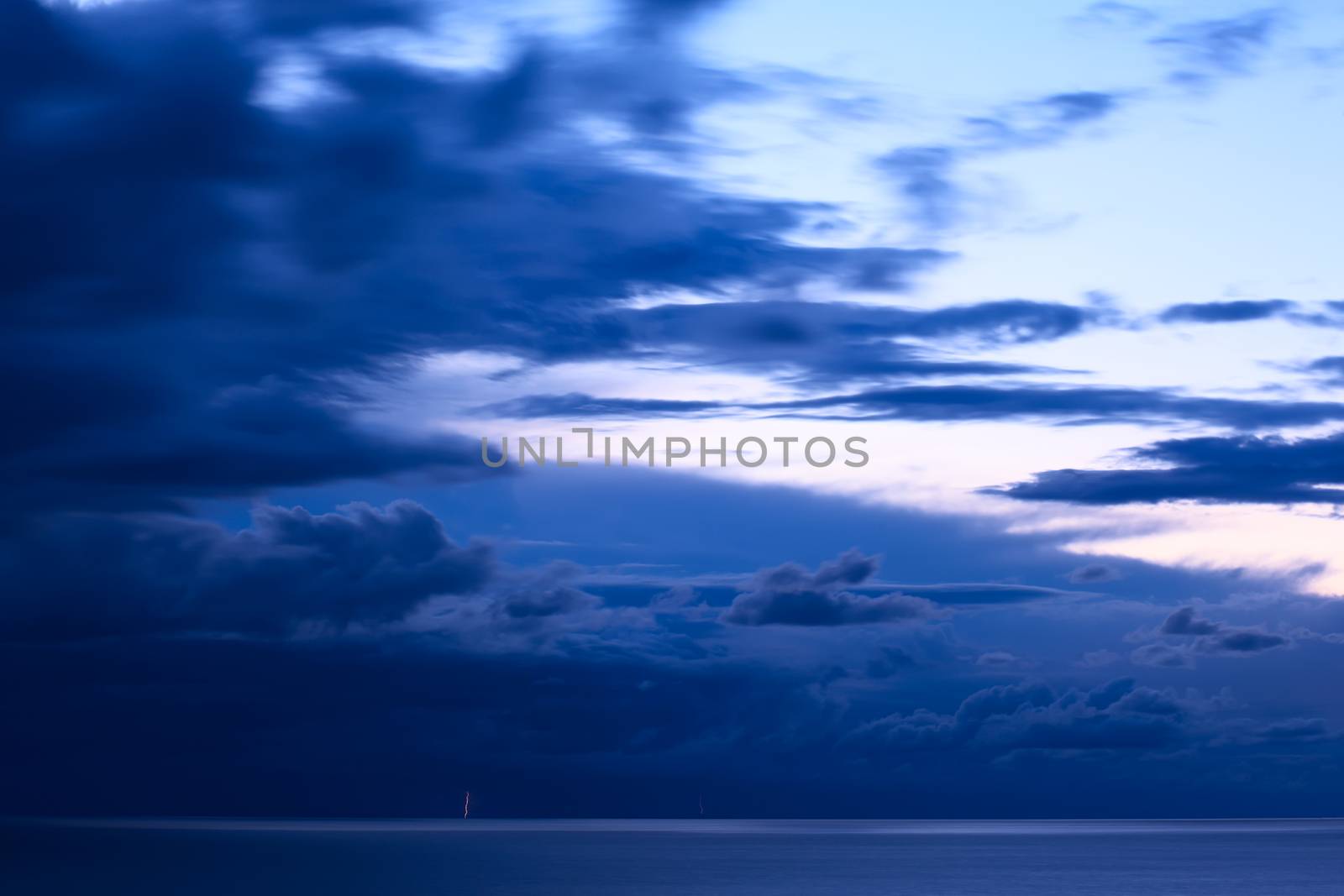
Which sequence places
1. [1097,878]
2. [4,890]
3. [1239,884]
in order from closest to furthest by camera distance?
[4,890], [1239,884], [1097,878]

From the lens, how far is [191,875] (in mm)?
189250

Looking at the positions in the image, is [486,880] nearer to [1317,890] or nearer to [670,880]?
[670,880]

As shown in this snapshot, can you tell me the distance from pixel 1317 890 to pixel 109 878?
14944cm

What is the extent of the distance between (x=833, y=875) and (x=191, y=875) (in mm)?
86188

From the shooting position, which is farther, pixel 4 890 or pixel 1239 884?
pixel 1239 884

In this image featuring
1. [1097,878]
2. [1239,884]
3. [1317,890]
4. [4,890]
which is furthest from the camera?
[1097,878]

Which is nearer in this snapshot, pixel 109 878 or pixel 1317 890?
pixel 1317 890

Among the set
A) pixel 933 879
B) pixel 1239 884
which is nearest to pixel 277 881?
pixel 933 879

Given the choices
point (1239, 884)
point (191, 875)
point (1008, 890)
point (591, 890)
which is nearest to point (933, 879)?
point (1008, 890)

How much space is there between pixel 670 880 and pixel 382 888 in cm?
3935

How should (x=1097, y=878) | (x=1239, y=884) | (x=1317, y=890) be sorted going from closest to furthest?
(x=1317, y=890)
(x=1239, y=884)
(x=1097, y=878)

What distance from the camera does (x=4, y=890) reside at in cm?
15450

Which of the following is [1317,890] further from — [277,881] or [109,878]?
[109,878]

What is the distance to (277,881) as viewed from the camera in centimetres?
17138
